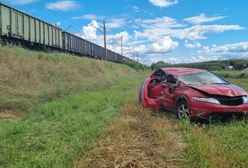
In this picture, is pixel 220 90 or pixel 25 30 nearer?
pixel 220 90

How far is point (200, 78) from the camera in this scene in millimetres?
10992

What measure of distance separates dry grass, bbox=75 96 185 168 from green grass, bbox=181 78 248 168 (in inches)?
7.9

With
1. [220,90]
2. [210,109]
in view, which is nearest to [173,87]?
[220,90]

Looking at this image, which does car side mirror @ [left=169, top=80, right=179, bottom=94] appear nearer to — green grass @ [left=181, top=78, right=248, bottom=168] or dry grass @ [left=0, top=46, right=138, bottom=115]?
green grass @ [left=181, top=78, right=248, bottom=168]

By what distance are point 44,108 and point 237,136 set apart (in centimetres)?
606

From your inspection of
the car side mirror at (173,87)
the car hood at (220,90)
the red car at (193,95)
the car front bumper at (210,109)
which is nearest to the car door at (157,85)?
→ the red car at (193,95)

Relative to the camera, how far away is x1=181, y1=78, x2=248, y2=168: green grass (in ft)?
19.5

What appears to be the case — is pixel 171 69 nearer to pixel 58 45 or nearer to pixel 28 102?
pixel 28 102

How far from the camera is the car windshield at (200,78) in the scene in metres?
10.7

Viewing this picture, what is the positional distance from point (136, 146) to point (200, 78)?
4809mm

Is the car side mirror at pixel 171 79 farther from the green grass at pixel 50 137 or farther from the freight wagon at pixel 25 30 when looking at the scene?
the freight wagon at pixel 25 30

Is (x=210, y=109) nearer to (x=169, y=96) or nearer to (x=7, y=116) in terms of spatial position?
(x=169, y=96)

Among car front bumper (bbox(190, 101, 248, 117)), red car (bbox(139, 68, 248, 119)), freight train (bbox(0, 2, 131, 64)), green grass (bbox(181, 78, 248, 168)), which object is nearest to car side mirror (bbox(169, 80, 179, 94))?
red car (bbox(139, 68, 248, 119))

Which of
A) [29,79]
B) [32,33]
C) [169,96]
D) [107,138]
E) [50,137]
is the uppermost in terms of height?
[32,33]
